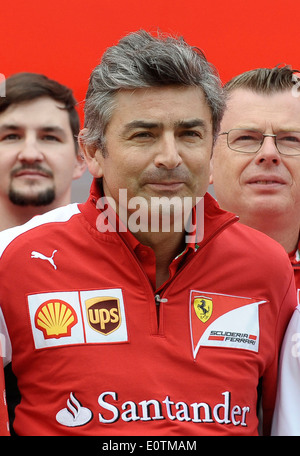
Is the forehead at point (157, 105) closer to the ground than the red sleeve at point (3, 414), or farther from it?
farther from it

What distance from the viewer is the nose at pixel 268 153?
105 inches

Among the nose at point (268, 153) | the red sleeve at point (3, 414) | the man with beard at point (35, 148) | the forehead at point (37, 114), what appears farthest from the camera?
the forehead at point (37, 114)

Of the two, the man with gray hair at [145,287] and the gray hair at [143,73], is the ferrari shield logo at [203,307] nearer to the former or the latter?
the man with gray hair at [145,287]

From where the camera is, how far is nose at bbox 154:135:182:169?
1832 mm

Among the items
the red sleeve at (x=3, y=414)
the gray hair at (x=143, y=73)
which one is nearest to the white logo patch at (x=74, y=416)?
the red sleeve at (x=3, y=414)

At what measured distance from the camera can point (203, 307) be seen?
76.2 inches

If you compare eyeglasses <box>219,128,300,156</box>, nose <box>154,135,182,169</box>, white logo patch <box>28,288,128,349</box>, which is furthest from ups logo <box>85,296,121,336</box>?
eyeglasses <box>219,128,300,156</box>

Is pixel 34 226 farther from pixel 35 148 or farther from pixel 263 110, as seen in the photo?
pixel 35 148

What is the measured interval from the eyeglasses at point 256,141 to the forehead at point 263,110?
0.09 feet

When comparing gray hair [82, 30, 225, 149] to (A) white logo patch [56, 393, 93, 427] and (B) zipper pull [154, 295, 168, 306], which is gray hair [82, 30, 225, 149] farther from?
(A) white logo patch [56, 393, 93, 427]

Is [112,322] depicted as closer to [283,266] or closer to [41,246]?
[41,246]

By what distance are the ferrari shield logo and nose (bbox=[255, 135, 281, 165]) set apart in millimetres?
890

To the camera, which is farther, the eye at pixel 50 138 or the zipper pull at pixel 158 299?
the eye at pixel 50 138
